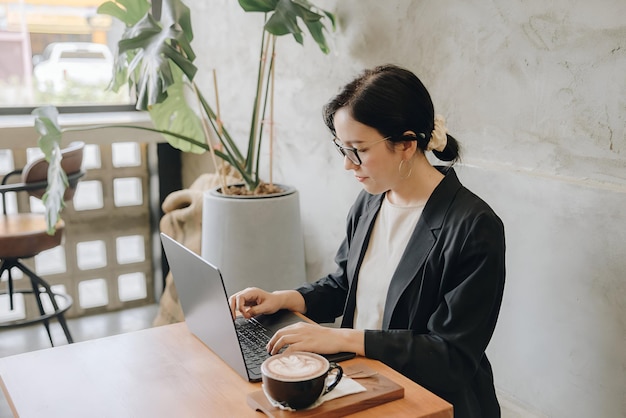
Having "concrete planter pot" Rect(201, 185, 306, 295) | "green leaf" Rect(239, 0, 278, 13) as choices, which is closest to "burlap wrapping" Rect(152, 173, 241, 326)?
"concrete planter pot" Rect(201, 185, 306, 295)

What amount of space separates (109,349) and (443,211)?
773 millimetres

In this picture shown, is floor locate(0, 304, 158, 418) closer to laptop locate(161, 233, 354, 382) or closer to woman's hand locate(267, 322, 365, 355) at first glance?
laptop locate(161, 233, 354, 382)

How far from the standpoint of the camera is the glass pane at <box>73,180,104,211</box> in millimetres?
3846

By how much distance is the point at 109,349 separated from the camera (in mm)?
1464

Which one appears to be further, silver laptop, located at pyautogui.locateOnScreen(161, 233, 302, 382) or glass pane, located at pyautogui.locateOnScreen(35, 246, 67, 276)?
glass pane, located at pyautogui.locateOnScreen(35, 246, 67, 276)

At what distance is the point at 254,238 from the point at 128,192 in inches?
66.0

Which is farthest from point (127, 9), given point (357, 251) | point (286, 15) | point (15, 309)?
point (15, 309)

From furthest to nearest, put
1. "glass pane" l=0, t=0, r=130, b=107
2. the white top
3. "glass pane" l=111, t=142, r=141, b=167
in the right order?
"glass pane" l=111, t=142, r=141, b=167 < "glass pane" l=0, t=0, r=130, b=107 < the white top

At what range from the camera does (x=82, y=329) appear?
3656mm

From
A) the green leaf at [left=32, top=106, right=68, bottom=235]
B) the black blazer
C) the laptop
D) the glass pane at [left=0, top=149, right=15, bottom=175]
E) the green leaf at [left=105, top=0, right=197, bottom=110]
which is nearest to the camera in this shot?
the laptop

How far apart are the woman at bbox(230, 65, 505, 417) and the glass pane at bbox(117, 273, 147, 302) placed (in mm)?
2425

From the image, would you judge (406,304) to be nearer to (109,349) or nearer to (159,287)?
(109,349)

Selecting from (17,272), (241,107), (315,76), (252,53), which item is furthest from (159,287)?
(315,76)

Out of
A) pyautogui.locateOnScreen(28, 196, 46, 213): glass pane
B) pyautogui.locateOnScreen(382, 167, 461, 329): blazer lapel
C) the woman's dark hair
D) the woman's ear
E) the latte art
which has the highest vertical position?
the woman's dark hair
